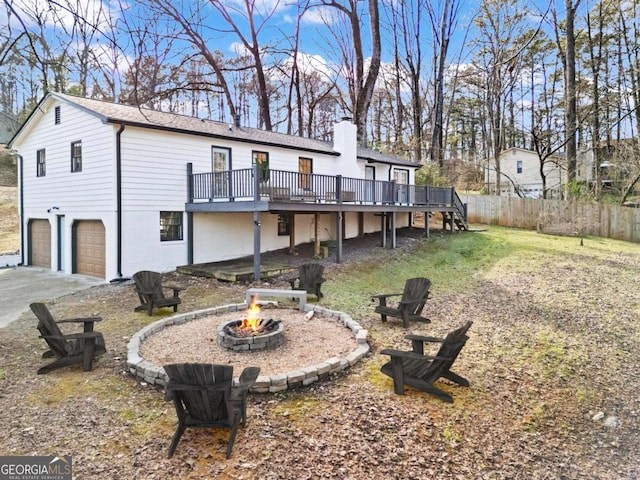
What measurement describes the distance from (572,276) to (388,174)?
11.6 meters

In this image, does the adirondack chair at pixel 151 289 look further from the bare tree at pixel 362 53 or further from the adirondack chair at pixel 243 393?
the bare tree at pixel 362 53

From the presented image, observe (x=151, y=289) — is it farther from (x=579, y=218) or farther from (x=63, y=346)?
(x=579, y=218)

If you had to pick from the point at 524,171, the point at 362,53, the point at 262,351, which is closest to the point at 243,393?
the point at 262,351

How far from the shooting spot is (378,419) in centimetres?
391

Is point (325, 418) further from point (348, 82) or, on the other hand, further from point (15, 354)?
point (348, 82)

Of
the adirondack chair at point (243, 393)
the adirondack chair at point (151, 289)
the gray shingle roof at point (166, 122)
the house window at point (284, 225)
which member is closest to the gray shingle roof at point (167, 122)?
the gray shingle roof at point (166, 122)

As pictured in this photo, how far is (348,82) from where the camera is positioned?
90.2ft

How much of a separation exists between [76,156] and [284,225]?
7.86 meters

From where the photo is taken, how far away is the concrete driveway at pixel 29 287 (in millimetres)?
8914

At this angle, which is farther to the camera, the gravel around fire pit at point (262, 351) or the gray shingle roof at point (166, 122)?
the gray shingle roof at point (166, 122)

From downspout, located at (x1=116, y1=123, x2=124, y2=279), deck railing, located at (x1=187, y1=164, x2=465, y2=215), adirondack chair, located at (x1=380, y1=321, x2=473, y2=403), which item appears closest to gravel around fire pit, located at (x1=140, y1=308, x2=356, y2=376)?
adirondack chair, located at (x1=380, y1=321, x2=473, y2=403)

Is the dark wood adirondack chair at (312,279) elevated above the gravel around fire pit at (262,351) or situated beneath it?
elevated above

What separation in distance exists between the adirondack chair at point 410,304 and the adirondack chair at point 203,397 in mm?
4086

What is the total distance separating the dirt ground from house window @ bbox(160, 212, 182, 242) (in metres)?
5.80
